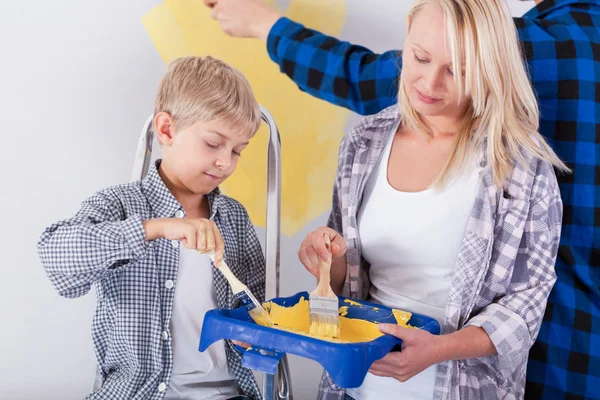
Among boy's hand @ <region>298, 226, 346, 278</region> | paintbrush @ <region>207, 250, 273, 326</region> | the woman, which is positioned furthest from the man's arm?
paintbrush @ <region>207, 250, 273, 326</region>

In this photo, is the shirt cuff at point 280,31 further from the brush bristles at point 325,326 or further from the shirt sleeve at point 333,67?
the brush bristles at point 325,326

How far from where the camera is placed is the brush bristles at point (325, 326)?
3.54 feet

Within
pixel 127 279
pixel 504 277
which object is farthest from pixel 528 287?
pixel 127 279

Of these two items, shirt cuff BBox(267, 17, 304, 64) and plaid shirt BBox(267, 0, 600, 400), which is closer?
plaid shirt BBox(267, 0, 600, 400)

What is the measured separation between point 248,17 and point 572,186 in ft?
2.72

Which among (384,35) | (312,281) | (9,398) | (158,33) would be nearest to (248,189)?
(312,281)

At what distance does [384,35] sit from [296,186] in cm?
48

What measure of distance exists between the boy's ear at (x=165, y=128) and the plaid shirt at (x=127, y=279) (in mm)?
63

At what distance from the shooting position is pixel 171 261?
3.92 feet

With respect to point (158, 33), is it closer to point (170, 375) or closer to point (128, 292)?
point (128, 292)

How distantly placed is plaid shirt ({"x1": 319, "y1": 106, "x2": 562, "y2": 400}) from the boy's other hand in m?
0.64

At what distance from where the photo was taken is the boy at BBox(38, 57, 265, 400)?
109cm

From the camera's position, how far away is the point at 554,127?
1.36 metres

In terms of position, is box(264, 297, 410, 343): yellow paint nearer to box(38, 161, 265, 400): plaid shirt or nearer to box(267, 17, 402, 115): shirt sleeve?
box(38, 161, 265, 400): plaid shirt
